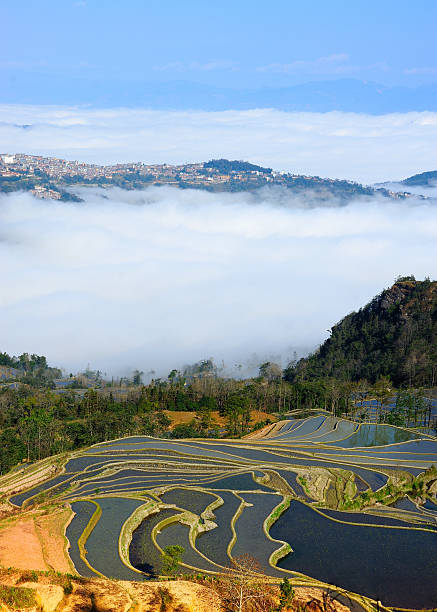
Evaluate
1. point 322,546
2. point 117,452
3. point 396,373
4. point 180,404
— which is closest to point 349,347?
point 396,373

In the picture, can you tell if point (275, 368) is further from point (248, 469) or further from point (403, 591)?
point (403, 591)

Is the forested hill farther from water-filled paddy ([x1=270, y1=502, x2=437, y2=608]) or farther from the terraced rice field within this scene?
water-filled paddy ([x1=270, y1=502, x2=437, y2=608])

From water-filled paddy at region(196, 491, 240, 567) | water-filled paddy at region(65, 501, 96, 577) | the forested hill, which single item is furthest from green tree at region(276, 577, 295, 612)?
the forested hill

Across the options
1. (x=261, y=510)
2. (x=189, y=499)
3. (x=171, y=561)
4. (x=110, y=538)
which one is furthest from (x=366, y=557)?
(x=110, y=538)

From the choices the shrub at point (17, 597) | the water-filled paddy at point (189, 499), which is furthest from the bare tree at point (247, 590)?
the water-filled paddy at point (189, 499)

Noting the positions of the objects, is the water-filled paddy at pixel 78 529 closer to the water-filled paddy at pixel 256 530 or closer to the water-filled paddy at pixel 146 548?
the water-filled paddy at pixel 146 548
